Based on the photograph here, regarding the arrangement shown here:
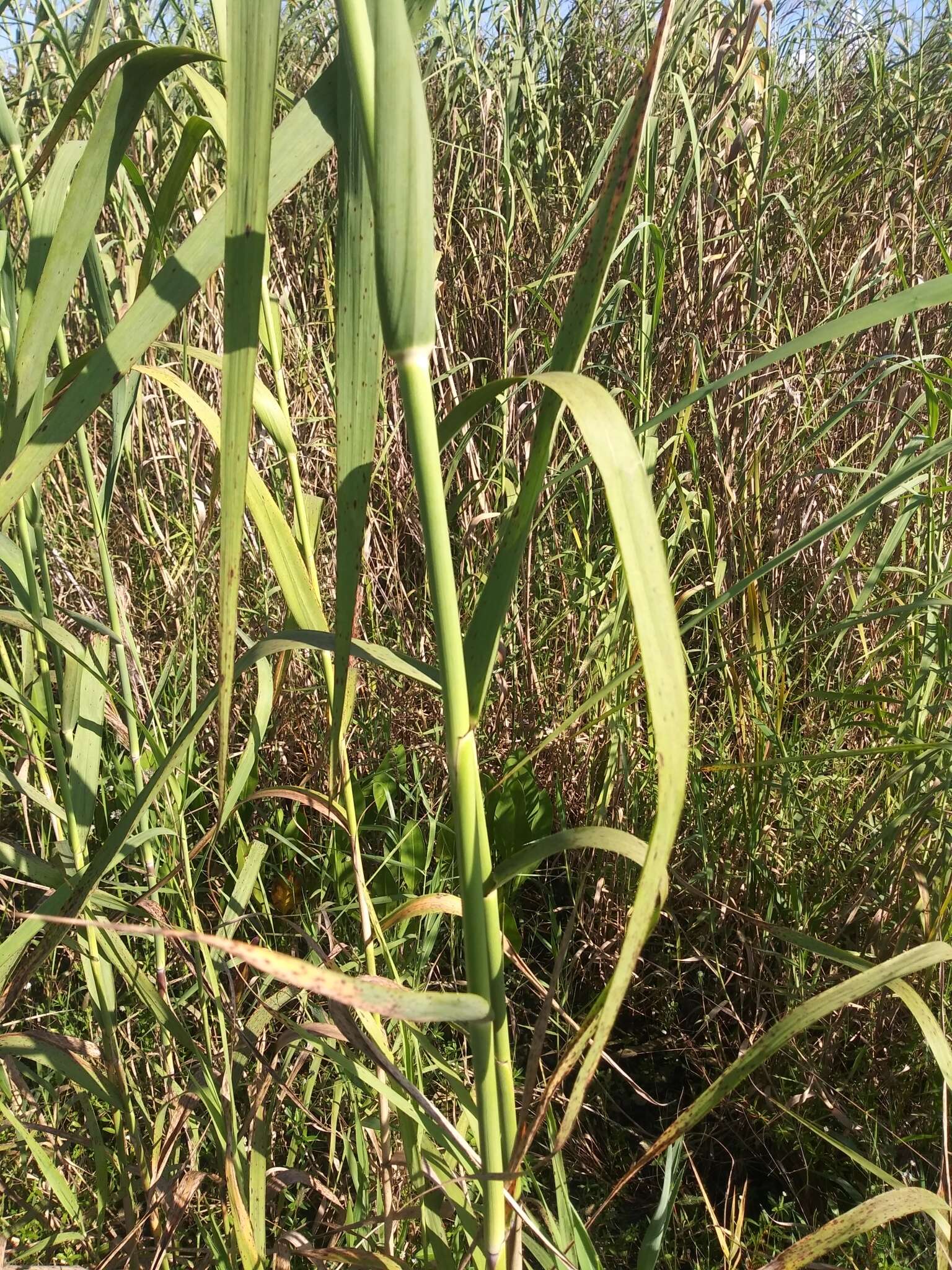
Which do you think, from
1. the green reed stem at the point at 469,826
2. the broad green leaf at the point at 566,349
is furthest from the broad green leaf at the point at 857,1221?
the broad green leaf at the point at 566,349

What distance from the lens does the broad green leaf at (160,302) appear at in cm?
45

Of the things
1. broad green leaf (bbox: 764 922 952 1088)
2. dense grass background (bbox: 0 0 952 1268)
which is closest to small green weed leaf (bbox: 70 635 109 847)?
dense grass background (bbox: 0 0 952 1268)

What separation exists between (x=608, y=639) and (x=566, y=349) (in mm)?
1009

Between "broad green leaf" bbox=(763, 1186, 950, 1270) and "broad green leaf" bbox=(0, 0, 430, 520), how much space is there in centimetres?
67

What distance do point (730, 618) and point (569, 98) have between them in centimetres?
146

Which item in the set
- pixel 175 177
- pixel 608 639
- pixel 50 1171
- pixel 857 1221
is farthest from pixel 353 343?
pixel 608 639

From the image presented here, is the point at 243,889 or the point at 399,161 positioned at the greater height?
the point at 399,161

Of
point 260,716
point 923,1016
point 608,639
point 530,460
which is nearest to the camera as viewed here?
point 530,460

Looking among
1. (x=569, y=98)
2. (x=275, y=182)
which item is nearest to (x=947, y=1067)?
(x=275, y=182)

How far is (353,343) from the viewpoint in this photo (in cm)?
46

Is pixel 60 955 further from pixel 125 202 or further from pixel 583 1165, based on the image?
pixel 125 202

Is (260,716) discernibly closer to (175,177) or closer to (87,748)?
(87,748)

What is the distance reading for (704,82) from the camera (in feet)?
5.08

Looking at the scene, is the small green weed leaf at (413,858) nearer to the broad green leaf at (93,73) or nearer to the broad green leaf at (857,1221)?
the broad green leaf at (857,1221)
